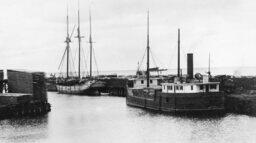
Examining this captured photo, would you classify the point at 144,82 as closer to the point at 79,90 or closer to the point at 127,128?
the point at 127,128

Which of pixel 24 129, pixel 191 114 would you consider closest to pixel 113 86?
pixel 191 114

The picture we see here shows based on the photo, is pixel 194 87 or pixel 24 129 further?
pixel 194 87

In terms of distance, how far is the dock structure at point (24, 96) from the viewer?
214ft

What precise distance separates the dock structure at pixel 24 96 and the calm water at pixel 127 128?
3961 mm

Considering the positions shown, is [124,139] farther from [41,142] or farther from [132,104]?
[132,104]

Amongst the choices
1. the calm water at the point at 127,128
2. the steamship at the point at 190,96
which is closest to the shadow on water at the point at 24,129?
the calm water at the point at 127,128

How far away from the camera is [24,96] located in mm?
67688

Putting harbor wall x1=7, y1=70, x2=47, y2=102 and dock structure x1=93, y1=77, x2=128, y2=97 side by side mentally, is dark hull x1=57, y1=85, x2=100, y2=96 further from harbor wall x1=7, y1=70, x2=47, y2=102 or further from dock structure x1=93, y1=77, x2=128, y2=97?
harbor wall x1=7, y1=70, x2=47, y2=102

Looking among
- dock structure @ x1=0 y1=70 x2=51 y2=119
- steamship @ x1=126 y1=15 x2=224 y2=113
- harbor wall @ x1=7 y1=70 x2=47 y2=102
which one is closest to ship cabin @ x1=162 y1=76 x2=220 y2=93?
steamship @ x1=126 y1=15 x2=224 y2=113

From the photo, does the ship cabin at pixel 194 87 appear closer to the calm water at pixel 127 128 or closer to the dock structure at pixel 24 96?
the calm water at pixel 127 128

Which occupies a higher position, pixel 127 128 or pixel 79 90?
pixel 127 128

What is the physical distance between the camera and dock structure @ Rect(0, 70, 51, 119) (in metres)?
65.1

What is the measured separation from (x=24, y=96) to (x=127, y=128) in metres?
22.5

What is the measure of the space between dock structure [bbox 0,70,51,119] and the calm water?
3961 millimetres
